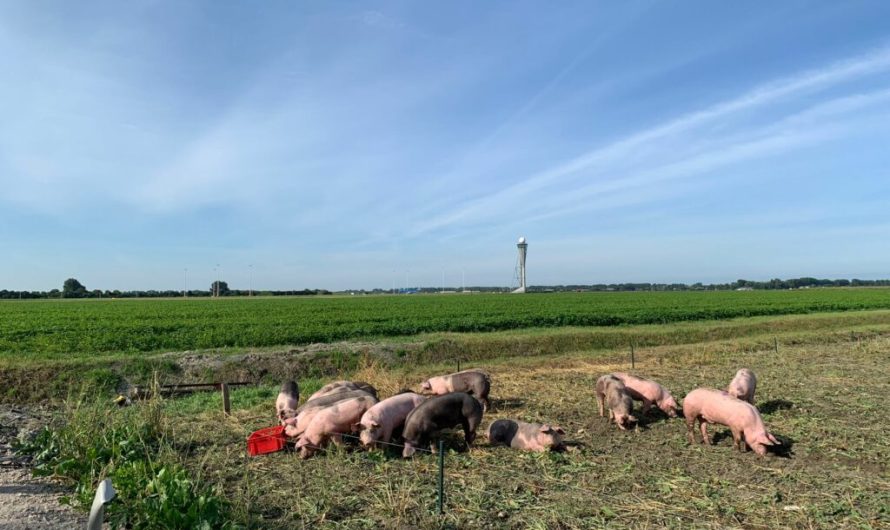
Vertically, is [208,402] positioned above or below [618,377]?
below

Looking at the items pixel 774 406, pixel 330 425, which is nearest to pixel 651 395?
pixel 774 406

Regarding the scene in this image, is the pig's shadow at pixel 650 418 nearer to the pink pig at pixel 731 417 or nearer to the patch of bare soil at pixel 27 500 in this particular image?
the pink pig at pixel 731 417

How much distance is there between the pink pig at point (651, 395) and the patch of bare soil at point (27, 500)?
7954 millimetres

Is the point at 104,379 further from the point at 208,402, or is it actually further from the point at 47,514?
the point at 47,514

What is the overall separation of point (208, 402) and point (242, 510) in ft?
23.6

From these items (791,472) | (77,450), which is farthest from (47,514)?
(791,472)

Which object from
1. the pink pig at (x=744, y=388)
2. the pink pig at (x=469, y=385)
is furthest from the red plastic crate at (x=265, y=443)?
the pink pig at (x=744, y=388)

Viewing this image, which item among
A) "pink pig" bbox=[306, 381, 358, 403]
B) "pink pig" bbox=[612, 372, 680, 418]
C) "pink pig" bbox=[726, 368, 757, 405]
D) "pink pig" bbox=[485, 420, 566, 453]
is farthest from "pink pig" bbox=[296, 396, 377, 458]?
"pink pig" bbox=[726, 368, 757, 405]

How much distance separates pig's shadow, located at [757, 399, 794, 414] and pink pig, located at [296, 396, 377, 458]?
6.92 meters

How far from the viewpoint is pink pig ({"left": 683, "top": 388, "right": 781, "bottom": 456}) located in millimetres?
7207

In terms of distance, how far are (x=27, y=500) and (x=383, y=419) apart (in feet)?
13.4

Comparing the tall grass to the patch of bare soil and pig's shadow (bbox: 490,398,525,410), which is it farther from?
pig's shadow (bbox: 490,398,525,410)

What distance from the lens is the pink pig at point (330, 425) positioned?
25.1ft

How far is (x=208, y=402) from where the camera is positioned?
11938 millimetres
